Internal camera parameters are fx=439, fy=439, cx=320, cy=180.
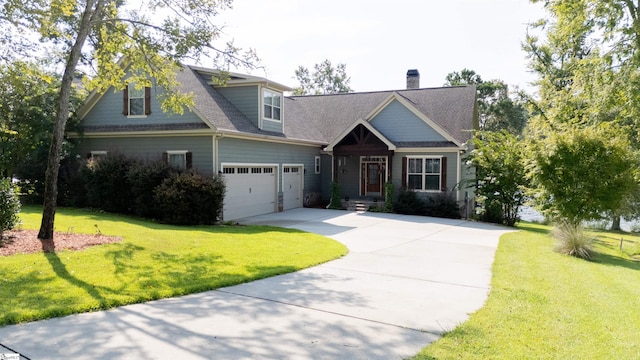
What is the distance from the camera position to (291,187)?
2077 centimetres

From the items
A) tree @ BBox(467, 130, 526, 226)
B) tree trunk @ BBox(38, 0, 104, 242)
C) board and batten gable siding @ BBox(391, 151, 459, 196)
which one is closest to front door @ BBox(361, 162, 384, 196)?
board and batten gable siding @ BBox(391, 151, 459, 196)

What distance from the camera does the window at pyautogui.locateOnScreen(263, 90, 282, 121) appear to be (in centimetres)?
1861

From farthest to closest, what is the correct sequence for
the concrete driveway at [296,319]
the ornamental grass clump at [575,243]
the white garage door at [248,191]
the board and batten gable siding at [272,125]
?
the board and batten gable siding at [272,125]
the white garage door at [248,191]
the ornamental grass clump at [575,243]
the concrete driveway at [296,319]

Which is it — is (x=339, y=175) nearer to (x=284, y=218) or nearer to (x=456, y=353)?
(x=284, y=218)

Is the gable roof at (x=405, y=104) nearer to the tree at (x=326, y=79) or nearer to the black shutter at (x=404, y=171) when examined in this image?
the black shutter at (x=404, y=171)

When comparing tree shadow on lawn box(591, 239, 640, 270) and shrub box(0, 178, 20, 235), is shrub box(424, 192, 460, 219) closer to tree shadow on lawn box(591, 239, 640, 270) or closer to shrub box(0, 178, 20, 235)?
tree shadow on lawn box(591, 239, 640, 270)

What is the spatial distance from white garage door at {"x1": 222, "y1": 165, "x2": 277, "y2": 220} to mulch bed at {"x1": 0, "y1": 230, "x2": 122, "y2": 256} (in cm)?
600

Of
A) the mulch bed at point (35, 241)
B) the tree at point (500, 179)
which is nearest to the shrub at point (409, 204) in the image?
the tree at point (500, 179)

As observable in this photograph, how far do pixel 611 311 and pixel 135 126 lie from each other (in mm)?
15935

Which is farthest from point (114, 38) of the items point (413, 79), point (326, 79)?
point (326, 79)

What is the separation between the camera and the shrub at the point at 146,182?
14.8m

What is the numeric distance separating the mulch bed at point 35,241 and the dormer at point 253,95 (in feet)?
29.1

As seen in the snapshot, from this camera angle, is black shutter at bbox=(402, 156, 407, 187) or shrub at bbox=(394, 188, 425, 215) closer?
shrub at bbox=(394, 188, 425, 215)

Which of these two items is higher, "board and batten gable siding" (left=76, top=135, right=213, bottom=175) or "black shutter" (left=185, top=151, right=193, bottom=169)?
"board and batten gable siding" (left=76, top=135, right=213, bottom=175)
